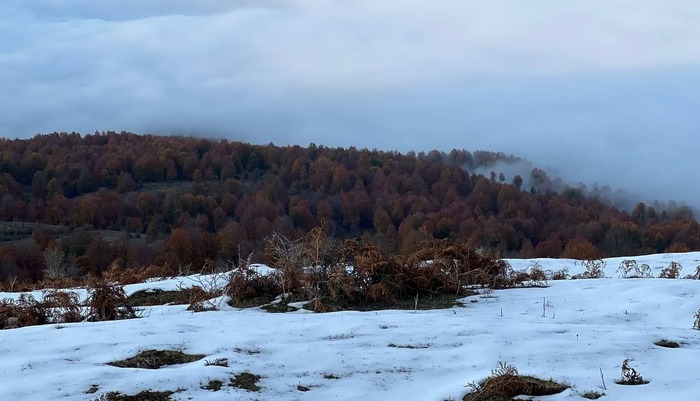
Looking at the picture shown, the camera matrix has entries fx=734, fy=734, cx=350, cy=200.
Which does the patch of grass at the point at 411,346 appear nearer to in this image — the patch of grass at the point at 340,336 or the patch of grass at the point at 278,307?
the patch of grass at the point at 340,336

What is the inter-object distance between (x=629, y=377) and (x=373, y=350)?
238 cm

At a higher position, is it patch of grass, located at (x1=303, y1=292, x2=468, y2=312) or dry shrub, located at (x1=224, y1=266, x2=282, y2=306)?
dry shrub, located at (x1=224, y1=266, x2=282, y2=306)

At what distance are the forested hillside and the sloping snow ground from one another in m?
66.5

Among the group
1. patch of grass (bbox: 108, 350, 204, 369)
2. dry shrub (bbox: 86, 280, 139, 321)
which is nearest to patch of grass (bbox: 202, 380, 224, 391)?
patch of grass (bbox: 108, 350, 204, 369)

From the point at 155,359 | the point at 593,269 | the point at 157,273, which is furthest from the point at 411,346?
the point at 157,273

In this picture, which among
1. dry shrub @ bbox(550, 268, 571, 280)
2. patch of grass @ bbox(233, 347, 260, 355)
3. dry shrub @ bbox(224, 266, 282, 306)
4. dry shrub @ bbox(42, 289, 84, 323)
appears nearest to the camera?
patch of grass @ bbox(233, 347, 260, 355)

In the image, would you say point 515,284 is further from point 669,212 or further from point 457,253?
point 669,212

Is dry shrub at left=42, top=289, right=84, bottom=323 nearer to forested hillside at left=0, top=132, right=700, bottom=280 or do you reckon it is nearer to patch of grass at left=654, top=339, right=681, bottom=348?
patch of grass at left=654, top=339, right=681, bottom=348

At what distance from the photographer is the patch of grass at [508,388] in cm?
611

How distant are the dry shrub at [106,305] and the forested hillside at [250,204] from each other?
6446cm

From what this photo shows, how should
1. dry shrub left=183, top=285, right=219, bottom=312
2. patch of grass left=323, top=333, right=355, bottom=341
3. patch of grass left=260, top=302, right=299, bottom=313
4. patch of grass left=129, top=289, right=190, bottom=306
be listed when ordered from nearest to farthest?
patch of grass left=323, top=333, right=355, bottom=341
patch of grass left=260, top=302, right=299, bottom=313
dry shrub left=183, top=285, right=219, bottom=312
patch of grass left=129, top=289, right=190, bottom=306

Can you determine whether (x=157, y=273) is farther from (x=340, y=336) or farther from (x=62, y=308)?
(x=340, y=336)

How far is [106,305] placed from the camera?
9508 millimetres

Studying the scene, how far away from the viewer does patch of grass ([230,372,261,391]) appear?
6.25m
